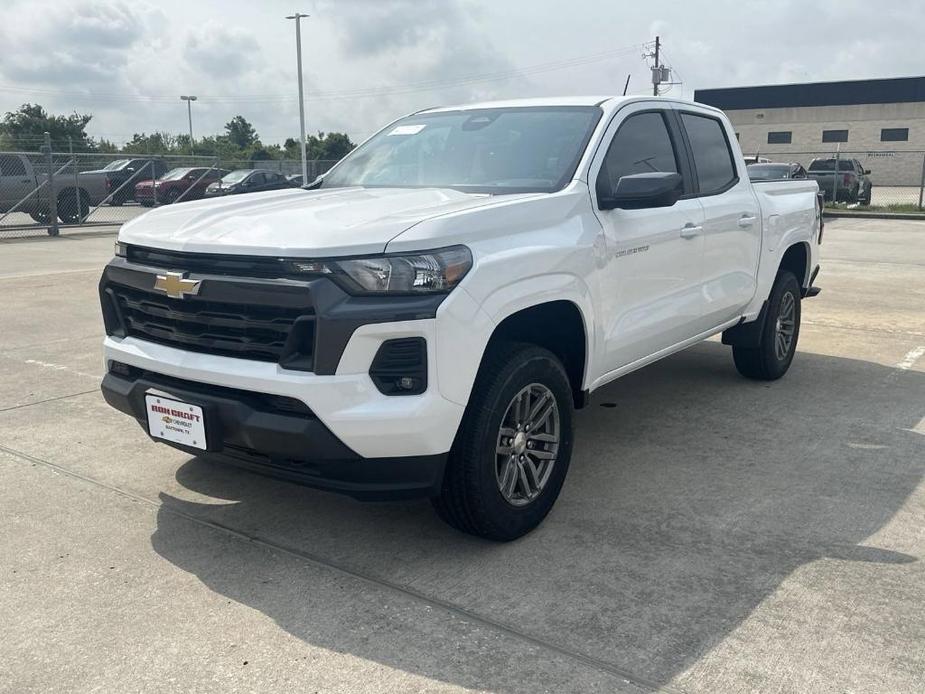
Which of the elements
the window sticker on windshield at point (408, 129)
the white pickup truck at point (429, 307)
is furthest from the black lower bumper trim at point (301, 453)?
the window sticker on windshield at point (408, 129)

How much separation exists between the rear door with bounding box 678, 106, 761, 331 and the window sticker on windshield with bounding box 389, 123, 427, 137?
152 cm

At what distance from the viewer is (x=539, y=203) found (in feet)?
12.4

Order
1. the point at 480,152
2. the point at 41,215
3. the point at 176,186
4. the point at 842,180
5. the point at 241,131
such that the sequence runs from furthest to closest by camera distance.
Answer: the point at 241,131, the point at 842,180, the point at 176,186, the point at 41,215, the point at 480,152

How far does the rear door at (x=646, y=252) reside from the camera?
4.17 metres

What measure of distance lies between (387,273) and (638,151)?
2.07 metres

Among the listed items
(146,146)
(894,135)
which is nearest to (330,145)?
(146,146)

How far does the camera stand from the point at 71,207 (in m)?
20.5

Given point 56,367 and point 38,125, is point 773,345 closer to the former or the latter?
point 56,367

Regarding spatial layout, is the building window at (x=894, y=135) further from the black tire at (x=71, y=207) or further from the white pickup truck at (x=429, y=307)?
the white pickup truck at (x=429, y=307)

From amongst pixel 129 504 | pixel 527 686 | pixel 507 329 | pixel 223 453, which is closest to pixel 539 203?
pixel 507 329

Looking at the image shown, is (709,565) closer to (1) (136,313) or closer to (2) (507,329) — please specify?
(2) (507,329)

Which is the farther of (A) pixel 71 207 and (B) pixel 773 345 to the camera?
(A) pixel 71 207

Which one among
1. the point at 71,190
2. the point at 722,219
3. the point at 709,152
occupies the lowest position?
the point at 722,219

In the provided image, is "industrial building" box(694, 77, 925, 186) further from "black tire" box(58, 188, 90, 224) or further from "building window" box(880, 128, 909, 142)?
"black tire" box(58, 188, 90, 224)
